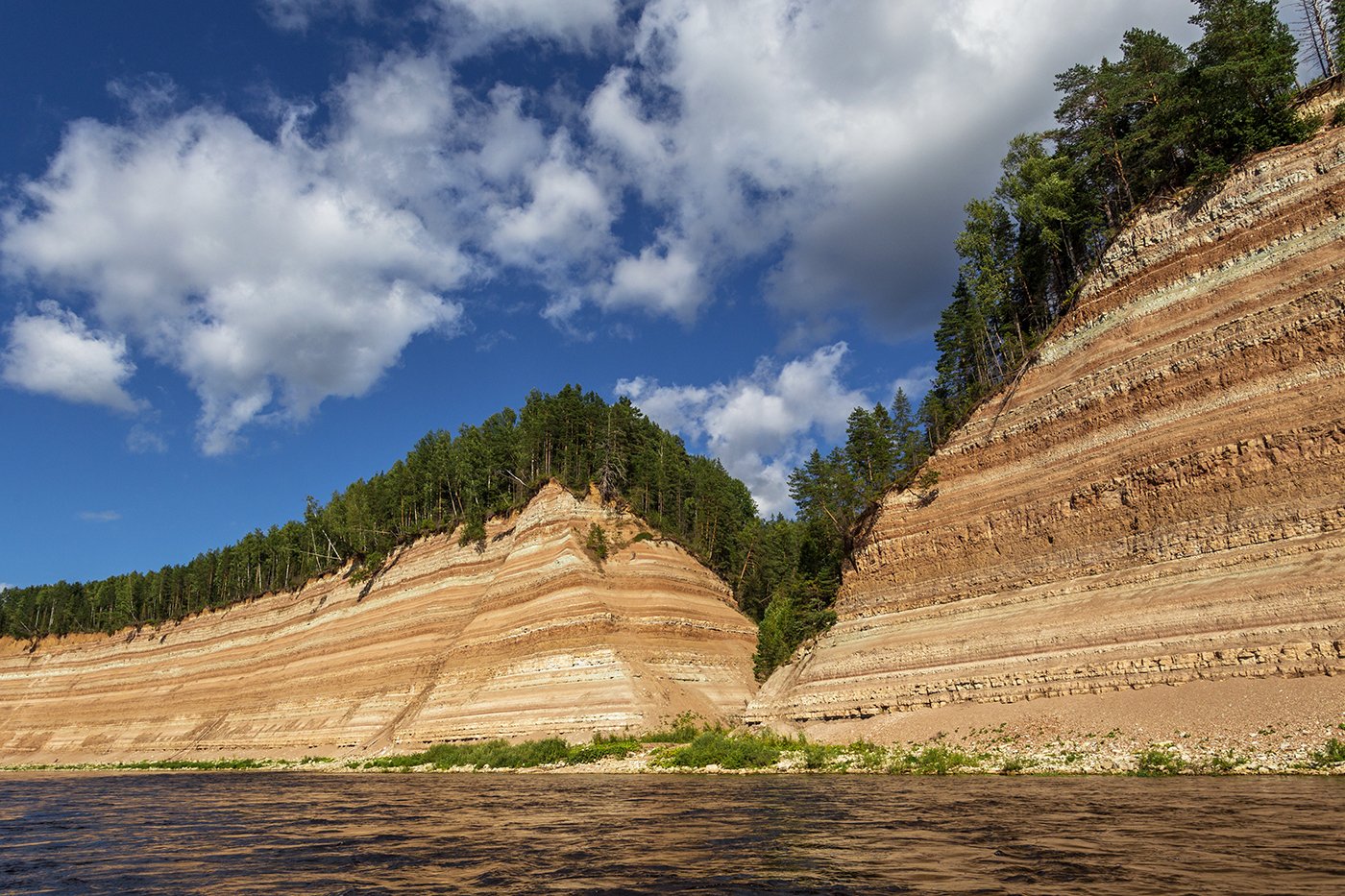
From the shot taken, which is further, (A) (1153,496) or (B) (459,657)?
(B) (459,657)

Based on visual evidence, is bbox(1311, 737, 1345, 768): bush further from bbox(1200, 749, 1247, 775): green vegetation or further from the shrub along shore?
bbox(1200, 749, 1247, 775): green vegetation

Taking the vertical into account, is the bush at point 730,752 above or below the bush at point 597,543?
below

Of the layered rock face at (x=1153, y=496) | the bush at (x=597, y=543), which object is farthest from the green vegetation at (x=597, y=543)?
the layered rock face at (x=1153, y=496)

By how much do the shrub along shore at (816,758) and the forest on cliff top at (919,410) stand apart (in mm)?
10219

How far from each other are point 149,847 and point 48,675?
95713mm

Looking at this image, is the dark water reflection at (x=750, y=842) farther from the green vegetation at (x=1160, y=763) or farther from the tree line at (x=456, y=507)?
the tree line at (x=456, y=507)

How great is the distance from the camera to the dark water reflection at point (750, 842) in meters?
9.66

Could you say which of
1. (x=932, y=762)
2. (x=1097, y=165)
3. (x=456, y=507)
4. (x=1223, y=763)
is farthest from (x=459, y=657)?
(x=1097, y=165)

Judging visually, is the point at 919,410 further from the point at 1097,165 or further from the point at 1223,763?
the point at 1223,763

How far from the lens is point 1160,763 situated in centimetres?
2025

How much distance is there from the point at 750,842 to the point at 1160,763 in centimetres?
1395

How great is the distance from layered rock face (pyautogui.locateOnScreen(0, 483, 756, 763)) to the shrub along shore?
1970 millimetres

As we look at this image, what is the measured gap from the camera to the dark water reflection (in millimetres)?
9664

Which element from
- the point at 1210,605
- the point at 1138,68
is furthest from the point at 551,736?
the point at 1138,68
